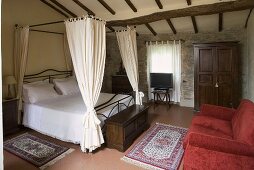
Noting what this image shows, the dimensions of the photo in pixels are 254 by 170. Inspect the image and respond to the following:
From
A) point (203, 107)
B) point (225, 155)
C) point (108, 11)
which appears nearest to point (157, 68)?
point (108, 11)

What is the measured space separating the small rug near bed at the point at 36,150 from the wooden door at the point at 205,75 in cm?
394

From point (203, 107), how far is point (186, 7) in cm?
239

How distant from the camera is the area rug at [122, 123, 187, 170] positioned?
307 cm

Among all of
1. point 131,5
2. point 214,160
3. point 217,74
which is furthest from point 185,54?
point 214,160

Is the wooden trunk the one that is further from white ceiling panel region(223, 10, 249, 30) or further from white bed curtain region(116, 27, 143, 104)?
white bed curtain region(116, 27, 143, 104)

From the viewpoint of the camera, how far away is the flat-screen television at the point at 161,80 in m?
6.65

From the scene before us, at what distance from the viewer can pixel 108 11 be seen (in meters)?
5.74

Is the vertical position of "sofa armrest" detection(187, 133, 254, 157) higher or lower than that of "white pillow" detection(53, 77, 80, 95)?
lower

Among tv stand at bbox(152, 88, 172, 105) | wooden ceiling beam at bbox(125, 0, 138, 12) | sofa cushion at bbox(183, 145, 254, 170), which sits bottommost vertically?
sofa cushion at bbox(183, 145, 254, 170)

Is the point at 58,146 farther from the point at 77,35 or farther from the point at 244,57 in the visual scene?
the point at 244,57

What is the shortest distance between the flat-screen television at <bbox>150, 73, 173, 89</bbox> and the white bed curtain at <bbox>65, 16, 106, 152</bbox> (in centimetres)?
374

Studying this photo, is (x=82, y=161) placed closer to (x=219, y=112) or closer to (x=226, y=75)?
(x=219, y=112)

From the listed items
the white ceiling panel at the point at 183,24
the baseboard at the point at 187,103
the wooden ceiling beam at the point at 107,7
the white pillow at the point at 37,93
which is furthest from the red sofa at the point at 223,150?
the wooden ceiling beam at the point at 107,7

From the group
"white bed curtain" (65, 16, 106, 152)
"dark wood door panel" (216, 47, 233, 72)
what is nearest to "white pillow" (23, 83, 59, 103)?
"white bed curtain" (65, 16, 106, 152)
